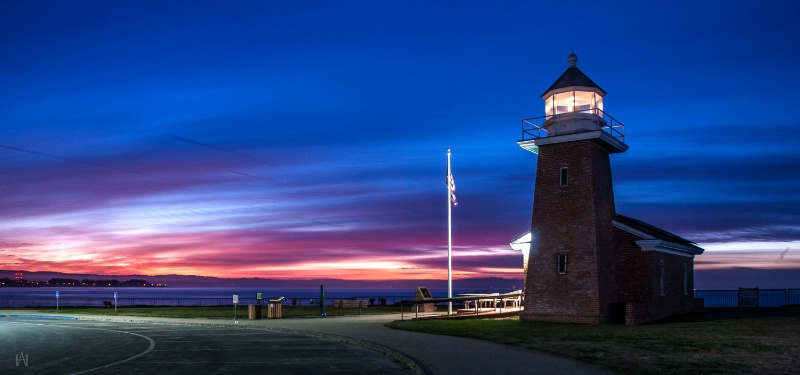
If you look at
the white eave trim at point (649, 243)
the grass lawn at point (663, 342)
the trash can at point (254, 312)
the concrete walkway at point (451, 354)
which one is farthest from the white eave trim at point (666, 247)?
the trash can at point (254, 312)

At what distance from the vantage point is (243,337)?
2309cm

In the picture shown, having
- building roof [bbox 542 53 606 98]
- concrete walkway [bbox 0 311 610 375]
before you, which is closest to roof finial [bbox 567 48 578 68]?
building roof [bbox 542 53 606 98]

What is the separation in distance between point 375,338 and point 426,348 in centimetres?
356

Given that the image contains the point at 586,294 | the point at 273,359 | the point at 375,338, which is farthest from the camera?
the point at 586,294

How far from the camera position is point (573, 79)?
1204 inches

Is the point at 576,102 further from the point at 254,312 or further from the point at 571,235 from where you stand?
the point at 254,312

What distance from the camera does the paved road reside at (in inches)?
590

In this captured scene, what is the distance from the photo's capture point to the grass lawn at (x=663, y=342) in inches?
594

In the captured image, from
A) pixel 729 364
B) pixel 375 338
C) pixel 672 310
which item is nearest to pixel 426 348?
pixel 375 338

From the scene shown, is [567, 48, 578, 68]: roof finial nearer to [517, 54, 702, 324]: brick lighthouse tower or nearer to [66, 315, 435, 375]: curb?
[517, 54, 702, 324]: brick lighthouse tower

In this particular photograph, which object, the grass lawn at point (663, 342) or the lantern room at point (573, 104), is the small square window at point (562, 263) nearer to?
the grass lawn at point (663, 342)

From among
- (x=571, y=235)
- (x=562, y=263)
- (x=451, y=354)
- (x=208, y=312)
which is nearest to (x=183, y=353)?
(x=451, y=354)

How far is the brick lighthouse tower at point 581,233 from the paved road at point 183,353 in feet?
38.1

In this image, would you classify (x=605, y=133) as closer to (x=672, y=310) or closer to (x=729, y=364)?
(x=672, y=310)
